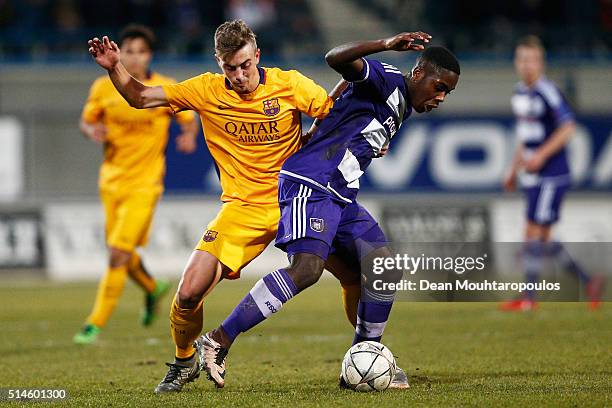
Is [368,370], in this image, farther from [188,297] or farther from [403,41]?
[403,41]

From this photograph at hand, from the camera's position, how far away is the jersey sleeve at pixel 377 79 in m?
5.87

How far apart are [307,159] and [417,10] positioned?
47.5 ft

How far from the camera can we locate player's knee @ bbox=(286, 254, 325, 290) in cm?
574

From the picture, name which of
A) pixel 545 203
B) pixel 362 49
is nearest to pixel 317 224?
pixel 362 49

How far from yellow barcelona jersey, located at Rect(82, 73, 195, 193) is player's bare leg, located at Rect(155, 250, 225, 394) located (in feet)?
12.2

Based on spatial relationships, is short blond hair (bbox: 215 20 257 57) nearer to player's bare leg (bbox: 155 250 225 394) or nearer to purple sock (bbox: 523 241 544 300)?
player's bare leg (bbox: 155 250 225 394)

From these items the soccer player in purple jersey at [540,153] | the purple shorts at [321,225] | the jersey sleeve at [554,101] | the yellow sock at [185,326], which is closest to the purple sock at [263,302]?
the purple shorts at [321,225]

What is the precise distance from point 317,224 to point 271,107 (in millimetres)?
790

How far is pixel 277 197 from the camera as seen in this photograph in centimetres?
630

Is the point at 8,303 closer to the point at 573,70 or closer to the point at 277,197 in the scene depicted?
the point at 277,197

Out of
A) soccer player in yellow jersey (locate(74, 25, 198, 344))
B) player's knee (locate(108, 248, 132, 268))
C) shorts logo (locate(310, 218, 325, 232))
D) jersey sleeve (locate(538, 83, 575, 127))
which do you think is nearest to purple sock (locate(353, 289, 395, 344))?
shorts logo (locate(310, 218, 325, 232))

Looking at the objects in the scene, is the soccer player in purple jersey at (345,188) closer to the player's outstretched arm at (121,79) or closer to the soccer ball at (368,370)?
the soccer ball at (368,370)

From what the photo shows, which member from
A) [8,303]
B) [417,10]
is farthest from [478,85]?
[8,303]
